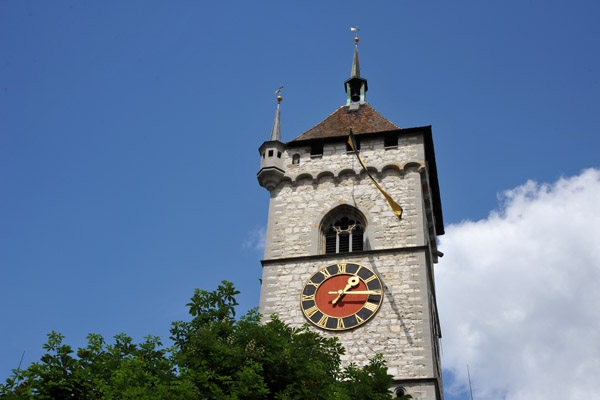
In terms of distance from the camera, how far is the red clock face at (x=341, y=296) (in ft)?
71.3

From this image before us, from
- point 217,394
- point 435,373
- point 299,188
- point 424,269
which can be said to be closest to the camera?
point 217,394

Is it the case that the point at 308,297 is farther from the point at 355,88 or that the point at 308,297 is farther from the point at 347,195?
the point at 355,88

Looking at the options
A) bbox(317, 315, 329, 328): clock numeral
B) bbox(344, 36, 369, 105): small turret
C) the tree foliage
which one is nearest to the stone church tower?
bbox(317, 315, 329, 328): clock numeral

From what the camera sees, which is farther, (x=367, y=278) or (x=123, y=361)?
(x=367, y=278)

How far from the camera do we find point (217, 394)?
538 inches

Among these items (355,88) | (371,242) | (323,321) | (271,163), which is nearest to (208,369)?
(323,321)

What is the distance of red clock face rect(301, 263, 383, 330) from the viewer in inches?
855

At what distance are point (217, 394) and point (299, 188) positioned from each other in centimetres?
1229

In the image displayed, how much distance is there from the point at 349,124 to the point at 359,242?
5.42 m

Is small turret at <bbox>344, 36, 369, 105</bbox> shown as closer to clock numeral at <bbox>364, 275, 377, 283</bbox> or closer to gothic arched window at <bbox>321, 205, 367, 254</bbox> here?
gothic arched window at <bbox>321, 205, 367, 254</bbox>

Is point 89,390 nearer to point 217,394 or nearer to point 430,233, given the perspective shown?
point 217,394

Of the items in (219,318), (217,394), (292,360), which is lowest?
(217,394)

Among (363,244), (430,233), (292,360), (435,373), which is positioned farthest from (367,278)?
(292,360)

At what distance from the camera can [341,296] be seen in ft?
72.9
